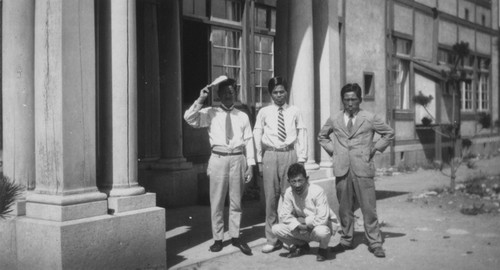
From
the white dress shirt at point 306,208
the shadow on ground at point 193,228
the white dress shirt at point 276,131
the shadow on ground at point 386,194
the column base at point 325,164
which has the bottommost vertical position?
the shadow on ground at point 193,228

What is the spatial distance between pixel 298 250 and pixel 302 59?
3.27m

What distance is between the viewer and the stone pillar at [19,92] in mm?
5395

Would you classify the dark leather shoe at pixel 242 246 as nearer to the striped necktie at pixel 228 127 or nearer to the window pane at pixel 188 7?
the striped necktie at pixel 228 127

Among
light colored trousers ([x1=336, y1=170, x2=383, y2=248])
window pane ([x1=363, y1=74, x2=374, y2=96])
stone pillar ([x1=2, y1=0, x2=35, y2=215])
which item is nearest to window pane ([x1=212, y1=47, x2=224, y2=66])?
light colored trousers ([x1=336, y1=170, x2=383, y2=248])

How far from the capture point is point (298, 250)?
6.19m

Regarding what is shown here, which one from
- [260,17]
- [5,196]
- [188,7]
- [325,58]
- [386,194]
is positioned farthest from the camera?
[260,17]

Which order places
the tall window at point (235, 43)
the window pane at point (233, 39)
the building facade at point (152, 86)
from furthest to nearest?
the window pane at point (233, 39)
the tall window at point (235, 43)
the building facade at point (152, 86)

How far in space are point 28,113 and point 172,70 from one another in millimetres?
4694

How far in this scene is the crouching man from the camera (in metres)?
5.95

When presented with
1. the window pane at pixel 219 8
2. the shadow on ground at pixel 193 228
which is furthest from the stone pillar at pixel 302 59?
the window pane at pixel 219 8

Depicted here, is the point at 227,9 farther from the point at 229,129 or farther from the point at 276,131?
the point at 229,129

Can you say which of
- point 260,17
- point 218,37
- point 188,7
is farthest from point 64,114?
point 260,17

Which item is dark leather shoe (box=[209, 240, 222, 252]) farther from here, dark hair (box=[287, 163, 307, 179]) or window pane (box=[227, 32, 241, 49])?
window pane (box=[227, 32, 241, 49])

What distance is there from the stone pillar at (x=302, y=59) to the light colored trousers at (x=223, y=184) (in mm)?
2422
